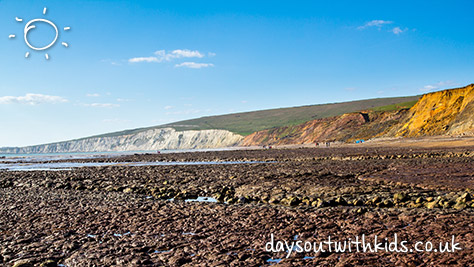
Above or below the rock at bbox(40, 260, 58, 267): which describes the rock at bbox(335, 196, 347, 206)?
below

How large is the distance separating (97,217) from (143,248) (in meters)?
4.98

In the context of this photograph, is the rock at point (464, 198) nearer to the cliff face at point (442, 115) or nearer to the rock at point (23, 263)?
the rock at point (23, 263)

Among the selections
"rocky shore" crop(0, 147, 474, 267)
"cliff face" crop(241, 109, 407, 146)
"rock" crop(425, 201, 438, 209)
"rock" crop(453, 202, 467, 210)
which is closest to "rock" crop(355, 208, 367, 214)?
"rocky shore" crop(0, 147, 474, 267)

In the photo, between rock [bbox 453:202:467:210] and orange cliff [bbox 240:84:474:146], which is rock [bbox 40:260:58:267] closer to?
rock [bbox 453:202:467:210]

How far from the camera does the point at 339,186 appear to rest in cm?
1823

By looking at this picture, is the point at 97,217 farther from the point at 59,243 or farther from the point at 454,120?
the point at 454,120

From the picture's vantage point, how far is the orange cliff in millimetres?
63469

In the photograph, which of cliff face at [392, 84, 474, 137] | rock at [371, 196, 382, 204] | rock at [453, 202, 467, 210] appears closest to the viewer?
rock at [453, 202, 467, 210]

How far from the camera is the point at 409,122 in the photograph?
79750mm

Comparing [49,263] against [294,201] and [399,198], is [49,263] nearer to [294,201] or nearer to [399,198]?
[294,201]

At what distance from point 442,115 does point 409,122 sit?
31.5 feet

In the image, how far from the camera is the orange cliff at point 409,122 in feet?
208

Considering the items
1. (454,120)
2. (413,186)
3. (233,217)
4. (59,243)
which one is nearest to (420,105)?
(454,120)

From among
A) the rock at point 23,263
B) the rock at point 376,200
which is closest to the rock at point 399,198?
the rock at point 376,200
